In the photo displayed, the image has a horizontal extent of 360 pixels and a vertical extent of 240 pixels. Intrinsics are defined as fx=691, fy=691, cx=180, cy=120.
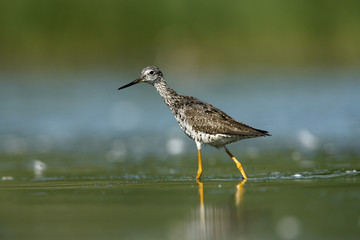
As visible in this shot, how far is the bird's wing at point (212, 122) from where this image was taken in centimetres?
988

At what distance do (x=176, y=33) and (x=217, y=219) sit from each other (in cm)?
2695

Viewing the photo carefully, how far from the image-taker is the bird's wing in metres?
9.88

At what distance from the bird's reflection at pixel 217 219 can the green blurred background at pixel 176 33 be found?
993 inches

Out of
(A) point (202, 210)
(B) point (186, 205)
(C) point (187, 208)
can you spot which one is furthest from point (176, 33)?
(A) point (202, 210)

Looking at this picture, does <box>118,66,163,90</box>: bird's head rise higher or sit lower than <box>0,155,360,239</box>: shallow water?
higher

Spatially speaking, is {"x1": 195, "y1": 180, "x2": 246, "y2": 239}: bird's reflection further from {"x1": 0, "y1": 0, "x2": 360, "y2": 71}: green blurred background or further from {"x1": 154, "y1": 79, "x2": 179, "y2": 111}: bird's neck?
{"x1": 0, "y1": 0, "x2": 360, "y2": 71}: green blurred background

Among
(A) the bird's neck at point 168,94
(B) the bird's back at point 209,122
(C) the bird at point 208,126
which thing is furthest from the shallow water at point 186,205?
(A) the bird's neck at point 168,94

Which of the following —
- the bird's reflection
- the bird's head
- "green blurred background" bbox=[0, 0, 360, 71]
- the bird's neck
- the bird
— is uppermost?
"green blurred background" bbox=[0, 0, 360, 71]

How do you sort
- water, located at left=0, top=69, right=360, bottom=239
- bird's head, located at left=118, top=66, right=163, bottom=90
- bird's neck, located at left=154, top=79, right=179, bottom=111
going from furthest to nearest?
bird's head, located at left=118, top=66, right=163, bottom=90, bird's neck, located at left=154, top=79, right=179, bottom=111, water, located at left=0, top=69, right=360, bottom=239

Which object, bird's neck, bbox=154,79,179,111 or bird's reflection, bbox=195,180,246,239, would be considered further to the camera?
bird's neck, bbox=154,79,179,111

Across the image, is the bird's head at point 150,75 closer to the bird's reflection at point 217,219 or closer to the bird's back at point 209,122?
the bird's back at point 209,122

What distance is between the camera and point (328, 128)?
16.1m

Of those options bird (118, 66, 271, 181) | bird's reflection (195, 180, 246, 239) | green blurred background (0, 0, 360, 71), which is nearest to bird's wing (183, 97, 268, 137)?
bird (118, 66, 271, 181)

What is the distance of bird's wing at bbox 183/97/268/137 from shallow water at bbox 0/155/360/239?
658mm
